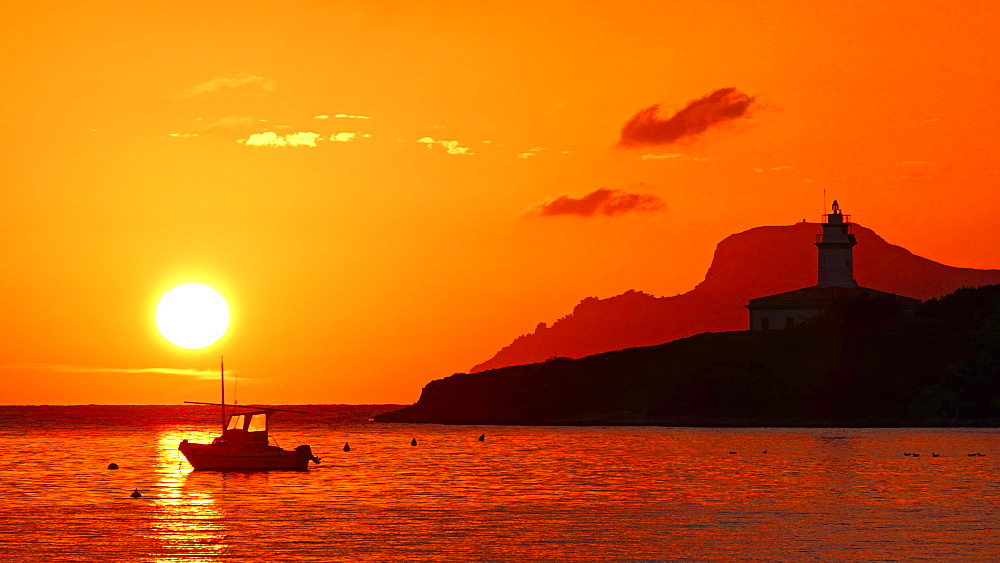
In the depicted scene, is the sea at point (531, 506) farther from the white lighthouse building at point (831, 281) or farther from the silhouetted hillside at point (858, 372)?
the white lighthouse building at point (831, 281)

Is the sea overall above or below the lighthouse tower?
below

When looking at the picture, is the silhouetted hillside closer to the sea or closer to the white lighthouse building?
the white lighthouse building

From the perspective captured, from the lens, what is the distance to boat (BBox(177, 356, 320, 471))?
302 feet

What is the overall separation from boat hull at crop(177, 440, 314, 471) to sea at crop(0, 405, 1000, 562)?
91 centimetres

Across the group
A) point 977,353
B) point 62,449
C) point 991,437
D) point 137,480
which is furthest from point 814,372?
point 137,480

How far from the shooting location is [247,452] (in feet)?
302

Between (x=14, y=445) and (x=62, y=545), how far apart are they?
373 ft

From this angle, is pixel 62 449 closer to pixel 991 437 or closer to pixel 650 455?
pixel 650 455

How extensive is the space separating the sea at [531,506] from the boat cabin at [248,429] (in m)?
2.60

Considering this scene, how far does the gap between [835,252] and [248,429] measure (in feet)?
393

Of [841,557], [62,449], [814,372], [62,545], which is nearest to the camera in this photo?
[841,557]

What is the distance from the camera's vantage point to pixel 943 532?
175ft

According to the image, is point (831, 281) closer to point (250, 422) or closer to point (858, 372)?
point (858, 372)

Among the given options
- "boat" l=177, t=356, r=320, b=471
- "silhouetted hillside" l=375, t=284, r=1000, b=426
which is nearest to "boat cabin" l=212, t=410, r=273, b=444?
"boat" l=177, t=356, r=320, b=471
